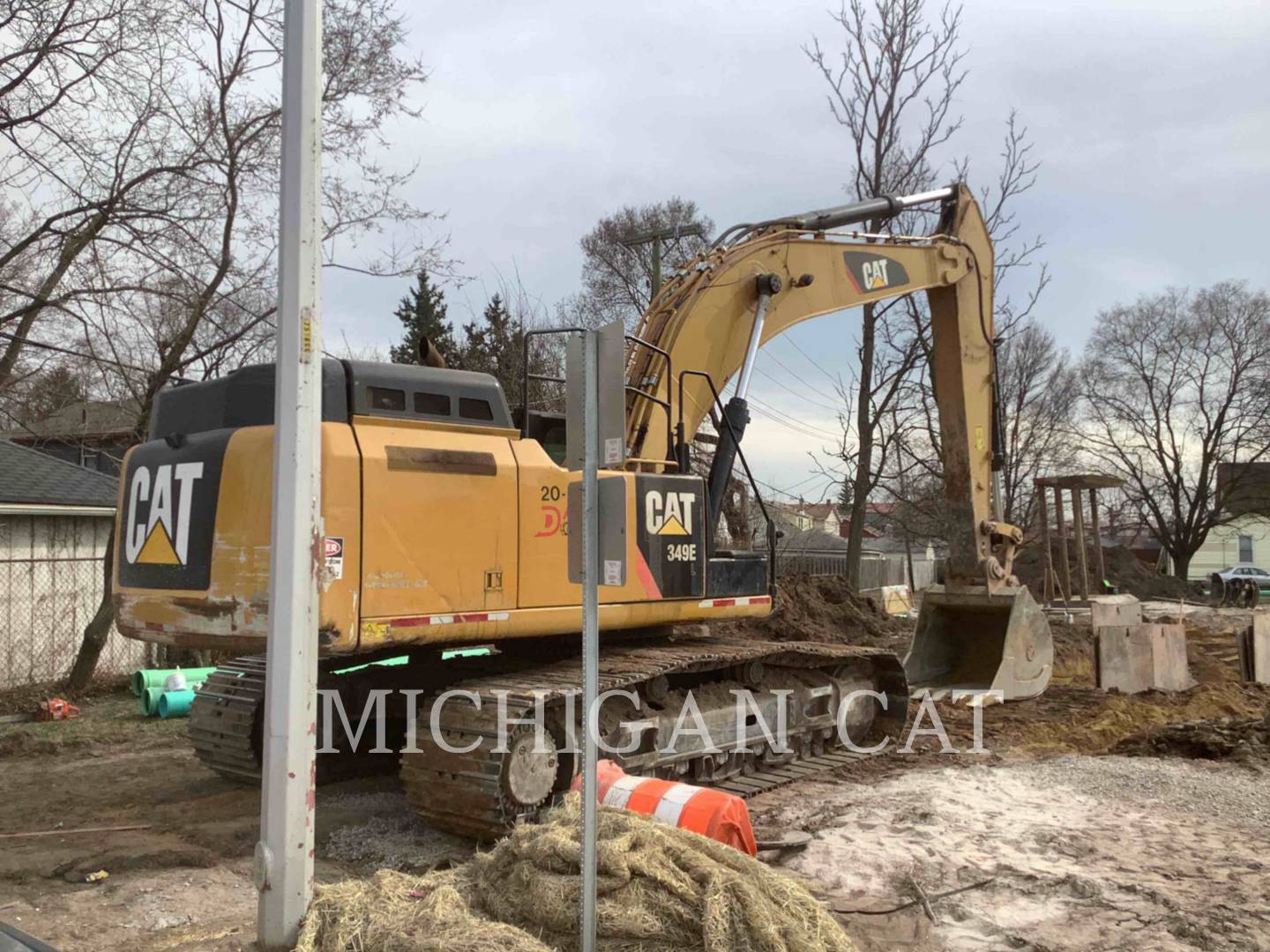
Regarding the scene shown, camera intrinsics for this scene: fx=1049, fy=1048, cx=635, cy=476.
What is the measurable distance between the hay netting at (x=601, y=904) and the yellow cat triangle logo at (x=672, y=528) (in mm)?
2654

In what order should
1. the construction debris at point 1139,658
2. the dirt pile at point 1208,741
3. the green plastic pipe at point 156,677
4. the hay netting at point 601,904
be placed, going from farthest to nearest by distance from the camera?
the construction debris at point 1139,658 < the green plastic pipe at point 156,677 < the dirt pile at point 1208,741 < the hay netting at point 601,904

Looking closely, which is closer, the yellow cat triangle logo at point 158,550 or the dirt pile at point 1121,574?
the yellow cat triangle logo at point 158,550

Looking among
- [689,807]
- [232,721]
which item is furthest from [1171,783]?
[232,721]

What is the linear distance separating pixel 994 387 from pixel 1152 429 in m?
32.7

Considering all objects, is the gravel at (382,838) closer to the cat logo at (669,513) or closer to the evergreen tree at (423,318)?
the cat logo at (669,513)

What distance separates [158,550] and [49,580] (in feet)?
28.2

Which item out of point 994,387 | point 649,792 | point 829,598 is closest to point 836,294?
point 994,387

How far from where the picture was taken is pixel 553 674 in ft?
21.3

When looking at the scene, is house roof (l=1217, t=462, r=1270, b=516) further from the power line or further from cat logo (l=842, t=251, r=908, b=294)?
the power line

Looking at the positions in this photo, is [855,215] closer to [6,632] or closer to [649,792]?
[649,792]

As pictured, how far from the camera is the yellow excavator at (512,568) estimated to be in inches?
216

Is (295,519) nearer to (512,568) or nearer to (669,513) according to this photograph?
(512,568)

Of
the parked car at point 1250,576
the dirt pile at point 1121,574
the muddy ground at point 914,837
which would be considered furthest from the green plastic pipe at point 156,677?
the parked car at point 1250,576

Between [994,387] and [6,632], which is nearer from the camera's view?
[994,387]
